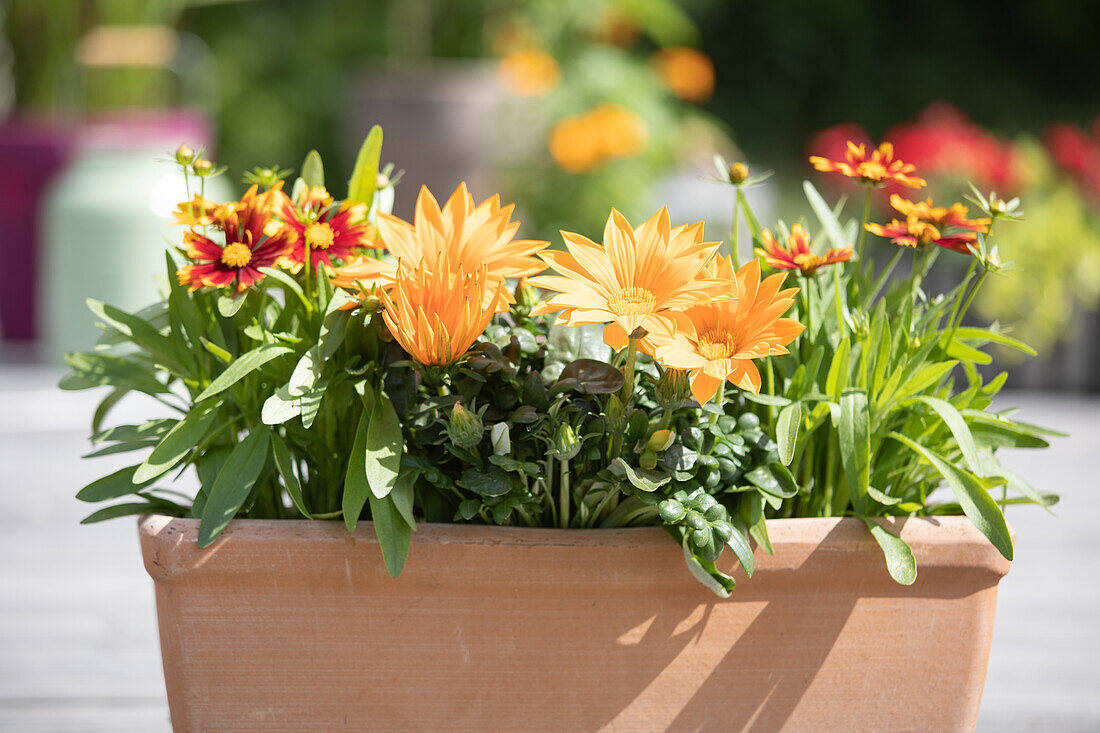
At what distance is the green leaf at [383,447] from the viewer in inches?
28.4

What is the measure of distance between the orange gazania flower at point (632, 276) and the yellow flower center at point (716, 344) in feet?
0.09

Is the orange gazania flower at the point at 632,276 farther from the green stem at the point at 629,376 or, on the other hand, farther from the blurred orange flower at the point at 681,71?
the blurred orange flower at the point at 681,71

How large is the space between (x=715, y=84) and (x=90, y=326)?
3.60 m

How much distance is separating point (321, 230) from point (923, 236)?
0.42 meters

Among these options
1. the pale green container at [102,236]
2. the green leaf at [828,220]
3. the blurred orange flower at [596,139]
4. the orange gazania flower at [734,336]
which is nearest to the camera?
the orange gazania flower at [734,336]

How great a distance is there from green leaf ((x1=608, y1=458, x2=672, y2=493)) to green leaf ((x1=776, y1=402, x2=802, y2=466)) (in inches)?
3.0

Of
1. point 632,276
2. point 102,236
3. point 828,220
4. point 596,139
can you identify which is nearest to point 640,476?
point 632,276

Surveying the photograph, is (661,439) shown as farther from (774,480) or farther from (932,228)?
(932,228)

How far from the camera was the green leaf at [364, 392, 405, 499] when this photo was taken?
72 cm

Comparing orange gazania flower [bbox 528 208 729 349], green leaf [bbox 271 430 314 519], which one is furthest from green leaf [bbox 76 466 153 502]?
orange gazania flower [bbox 528 208 729 349]

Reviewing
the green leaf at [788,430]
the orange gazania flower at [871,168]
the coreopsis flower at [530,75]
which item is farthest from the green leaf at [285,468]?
the coreopsis flower at [530,75]

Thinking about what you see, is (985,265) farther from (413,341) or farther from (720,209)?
(720,209)

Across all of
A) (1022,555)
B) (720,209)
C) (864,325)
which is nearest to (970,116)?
(720,209)

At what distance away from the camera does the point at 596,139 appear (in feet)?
10.8
